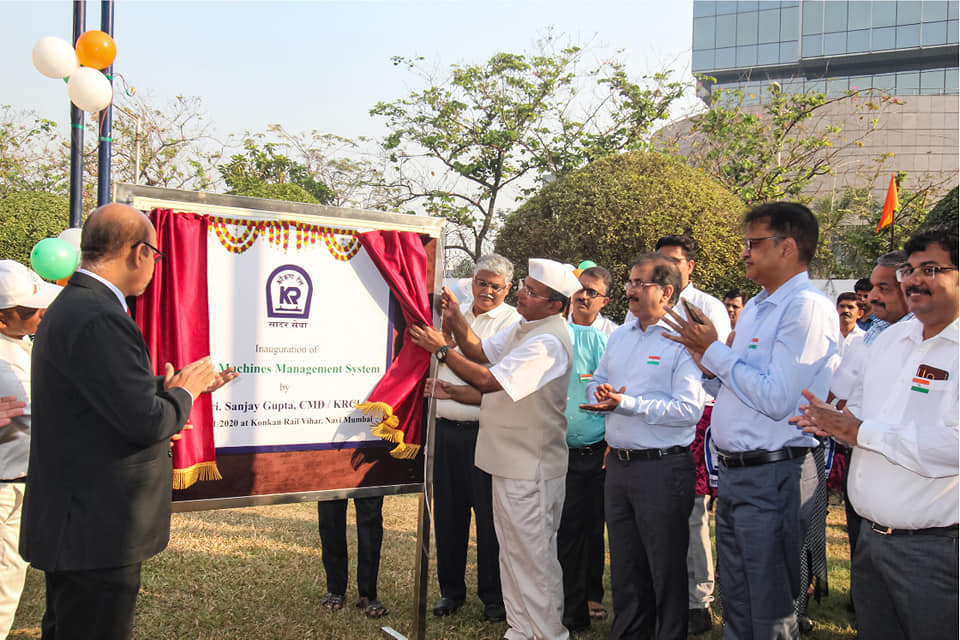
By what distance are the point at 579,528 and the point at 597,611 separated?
61 centimetres

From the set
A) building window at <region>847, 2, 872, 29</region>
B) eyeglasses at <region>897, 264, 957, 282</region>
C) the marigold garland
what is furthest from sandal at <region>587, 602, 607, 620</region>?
building window at <region>847, 2, 872, 29</region>

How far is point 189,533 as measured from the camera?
20.7 ft

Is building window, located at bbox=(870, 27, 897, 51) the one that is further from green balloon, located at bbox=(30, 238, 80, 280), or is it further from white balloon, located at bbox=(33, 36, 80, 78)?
green balloon, located at bbox=(30, 238, 80, 280)

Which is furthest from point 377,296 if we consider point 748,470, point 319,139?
point 319,139

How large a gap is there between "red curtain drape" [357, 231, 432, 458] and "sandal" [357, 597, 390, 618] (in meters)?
1.31

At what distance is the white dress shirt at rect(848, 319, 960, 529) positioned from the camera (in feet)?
7.94

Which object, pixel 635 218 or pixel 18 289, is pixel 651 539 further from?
pixel 635 218

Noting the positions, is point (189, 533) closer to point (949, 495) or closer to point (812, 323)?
point (812, 323)

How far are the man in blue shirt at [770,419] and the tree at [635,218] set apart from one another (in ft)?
17.2

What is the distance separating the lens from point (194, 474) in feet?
11.2

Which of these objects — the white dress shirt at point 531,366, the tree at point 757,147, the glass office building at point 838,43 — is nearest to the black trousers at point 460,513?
the white dress shirt at point 531,366

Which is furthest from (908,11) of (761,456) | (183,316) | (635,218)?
(183,316)

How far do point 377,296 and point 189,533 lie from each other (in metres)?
3.67

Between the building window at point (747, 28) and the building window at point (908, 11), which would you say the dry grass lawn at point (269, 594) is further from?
the building window at point (908, 11)
